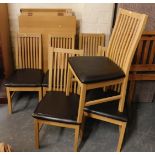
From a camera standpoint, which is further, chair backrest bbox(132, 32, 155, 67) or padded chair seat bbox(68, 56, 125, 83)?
chair backrest bbox(132, 32, 155, 67)

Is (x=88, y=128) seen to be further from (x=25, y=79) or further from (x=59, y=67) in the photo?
(x=25, y=79)

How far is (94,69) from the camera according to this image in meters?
1.68

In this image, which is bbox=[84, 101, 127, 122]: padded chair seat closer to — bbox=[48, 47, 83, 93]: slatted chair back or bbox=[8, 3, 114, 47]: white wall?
bbox=[48, 47, 83, 93]: slatted chair back

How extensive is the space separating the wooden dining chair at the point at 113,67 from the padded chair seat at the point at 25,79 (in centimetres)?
62

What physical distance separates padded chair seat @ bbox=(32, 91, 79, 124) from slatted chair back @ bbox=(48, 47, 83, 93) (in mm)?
107

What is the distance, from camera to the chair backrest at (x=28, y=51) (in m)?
2.54

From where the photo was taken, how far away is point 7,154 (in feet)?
4.01

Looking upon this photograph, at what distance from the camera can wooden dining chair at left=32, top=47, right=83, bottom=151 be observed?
176cm

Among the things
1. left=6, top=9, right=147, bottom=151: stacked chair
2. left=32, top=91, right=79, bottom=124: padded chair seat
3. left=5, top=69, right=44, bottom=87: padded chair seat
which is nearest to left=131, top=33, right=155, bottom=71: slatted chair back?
left=6, top=9, right=147, bottom=151: stacked chair

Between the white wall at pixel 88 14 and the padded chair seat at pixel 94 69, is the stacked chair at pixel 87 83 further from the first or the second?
the white wall at pixel 88 14

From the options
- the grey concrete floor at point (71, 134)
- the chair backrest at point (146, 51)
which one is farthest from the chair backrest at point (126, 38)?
the grey concrete floor at point (71, 134)

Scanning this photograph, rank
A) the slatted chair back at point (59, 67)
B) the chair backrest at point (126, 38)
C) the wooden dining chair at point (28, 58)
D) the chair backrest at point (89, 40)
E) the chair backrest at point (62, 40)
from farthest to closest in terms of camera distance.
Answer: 1. the chair backrest at point (89, 40)
2. the chair backrest at point (62, 40)
3. the wooden dining chair at point (28, 58)
4. the slatted chair back at point (59, 67)
5. the chair backrest at point (126, 38)

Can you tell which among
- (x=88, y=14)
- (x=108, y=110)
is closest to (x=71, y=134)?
(x=108, y=110)

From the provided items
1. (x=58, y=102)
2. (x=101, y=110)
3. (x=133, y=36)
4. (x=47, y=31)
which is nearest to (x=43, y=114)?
(x=58, y=102)
